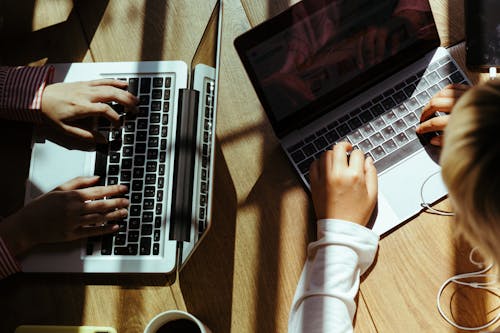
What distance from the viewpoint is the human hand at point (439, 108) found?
0.81m

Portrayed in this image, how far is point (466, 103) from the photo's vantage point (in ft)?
1.89

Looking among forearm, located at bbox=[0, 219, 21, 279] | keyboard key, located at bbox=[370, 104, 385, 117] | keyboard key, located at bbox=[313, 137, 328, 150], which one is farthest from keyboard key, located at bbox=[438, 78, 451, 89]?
forearm, located at bbox=[0, 219, 21, 279]

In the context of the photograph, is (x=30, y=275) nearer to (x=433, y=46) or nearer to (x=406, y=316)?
(x=406, y=316)

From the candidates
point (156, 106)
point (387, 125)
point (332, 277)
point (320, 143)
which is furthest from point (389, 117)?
point (156, 106)

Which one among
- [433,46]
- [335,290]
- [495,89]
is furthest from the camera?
[433,46]

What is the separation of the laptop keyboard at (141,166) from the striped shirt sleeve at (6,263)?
0.37 ft

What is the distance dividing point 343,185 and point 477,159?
11.3 inches

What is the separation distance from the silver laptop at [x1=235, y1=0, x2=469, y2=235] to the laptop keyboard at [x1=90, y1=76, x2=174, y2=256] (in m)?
0.20

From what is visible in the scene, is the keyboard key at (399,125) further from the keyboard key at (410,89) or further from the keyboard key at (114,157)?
the keyboard key at (114,157)

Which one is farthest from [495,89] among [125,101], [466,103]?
[125,101]

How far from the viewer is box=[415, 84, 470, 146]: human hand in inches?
32.1

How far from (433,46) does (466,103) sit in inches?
13.1

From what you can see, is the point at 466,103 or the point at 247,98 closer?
the point at 466,103

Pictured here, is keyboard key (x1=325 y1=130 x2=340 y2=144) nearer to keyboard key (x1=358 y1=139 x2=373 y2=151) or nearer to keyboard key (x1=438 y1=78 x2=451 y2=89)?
keyboard key (x1=358 y1=139 x2=373 y2=151)
